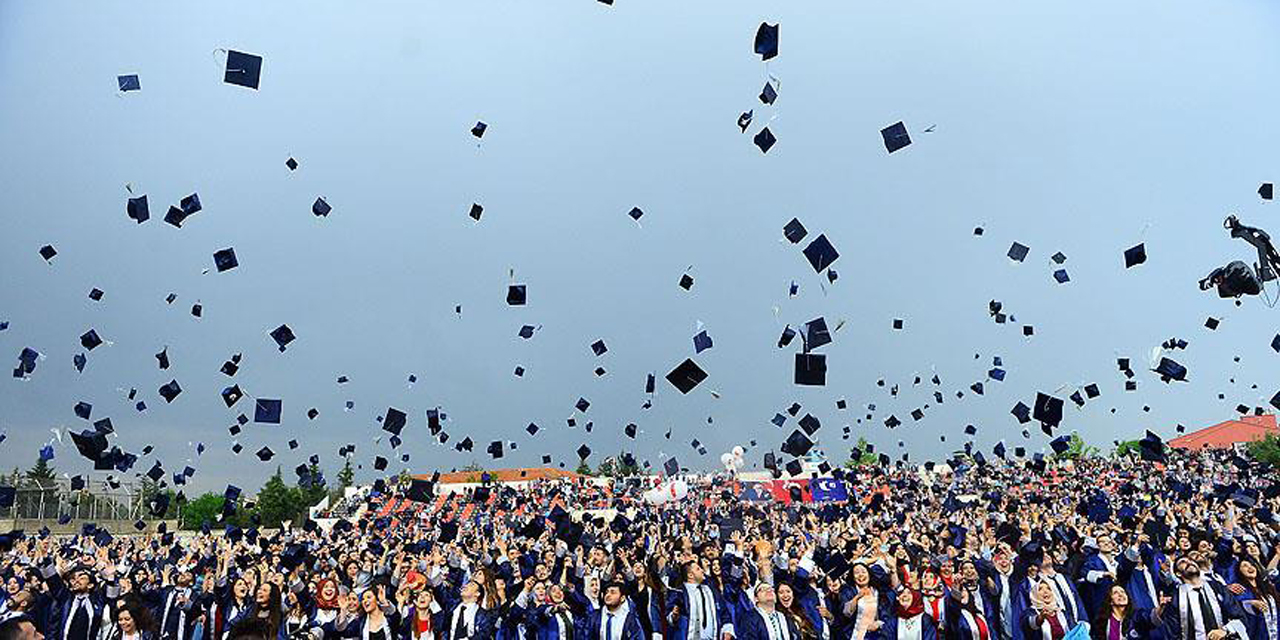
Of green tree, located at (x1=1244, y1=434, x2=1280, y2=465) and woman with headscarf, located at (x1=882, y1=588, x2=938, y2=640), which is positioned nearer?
woman with headscarf, located at (x1=882, y1=588, x2=938, y2=640)

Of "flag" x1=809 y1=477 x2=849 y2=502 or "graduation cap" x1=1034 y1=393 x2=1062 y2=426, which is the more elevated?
"graduation cap" x1=1034 y1=393 x2=1062 y2=426

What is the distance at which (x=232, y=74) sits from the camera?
979 cm

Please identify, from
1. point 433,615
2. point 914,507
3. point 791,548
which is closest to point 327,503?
point 914,507

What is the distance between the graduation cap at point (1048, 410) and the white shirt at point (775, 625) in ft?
27.5

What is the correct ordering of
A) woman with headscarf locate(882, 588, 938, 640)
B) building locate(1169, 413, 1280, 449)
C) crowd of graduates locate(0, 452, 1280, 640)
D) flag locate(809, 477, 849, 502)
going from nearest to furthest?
woman with headscarf locate(882, 588, 938, 640), crowd of graduates locate(0, 452, 1280, 640), flag locate(809, 477, 849, 502), building locate(1169, 413, 1280, 449)

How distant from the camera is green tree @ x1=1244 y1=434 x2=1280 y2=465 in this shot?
3928 cm

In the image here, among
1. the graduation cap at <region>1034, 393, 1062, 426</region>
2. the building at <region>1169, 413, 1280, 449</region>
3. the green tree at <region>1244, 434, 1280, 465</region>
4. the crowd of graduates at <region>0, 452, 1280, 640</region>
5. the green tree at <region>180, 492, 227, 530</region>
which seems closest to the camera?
the crowd of graduates at <region>0, 452, 1280, 640</region>

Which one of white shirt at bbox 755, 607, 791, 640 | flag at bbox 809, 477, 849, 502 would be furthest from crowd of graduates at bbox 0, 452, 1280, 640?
flag at bbox 809, 477, 849, 502

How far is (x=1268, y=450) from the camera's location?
40.7 metres

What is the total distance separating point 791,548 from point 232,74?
9108 mm

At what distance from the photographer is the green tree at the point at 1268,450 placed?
39.3m

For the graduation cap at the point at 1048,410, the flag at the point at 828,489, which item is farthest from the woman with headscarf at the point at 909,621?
the flag at the point at 828,489

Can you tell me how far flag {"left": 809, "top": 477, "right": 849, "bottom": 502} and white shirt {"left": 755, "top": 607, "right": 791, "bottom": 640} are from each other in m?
21.8

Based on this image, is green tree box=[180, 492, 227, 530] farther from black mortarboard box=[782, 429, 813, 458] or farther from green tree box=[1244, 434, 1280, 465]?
green tree box=[1244, 434, 1280, 465]
